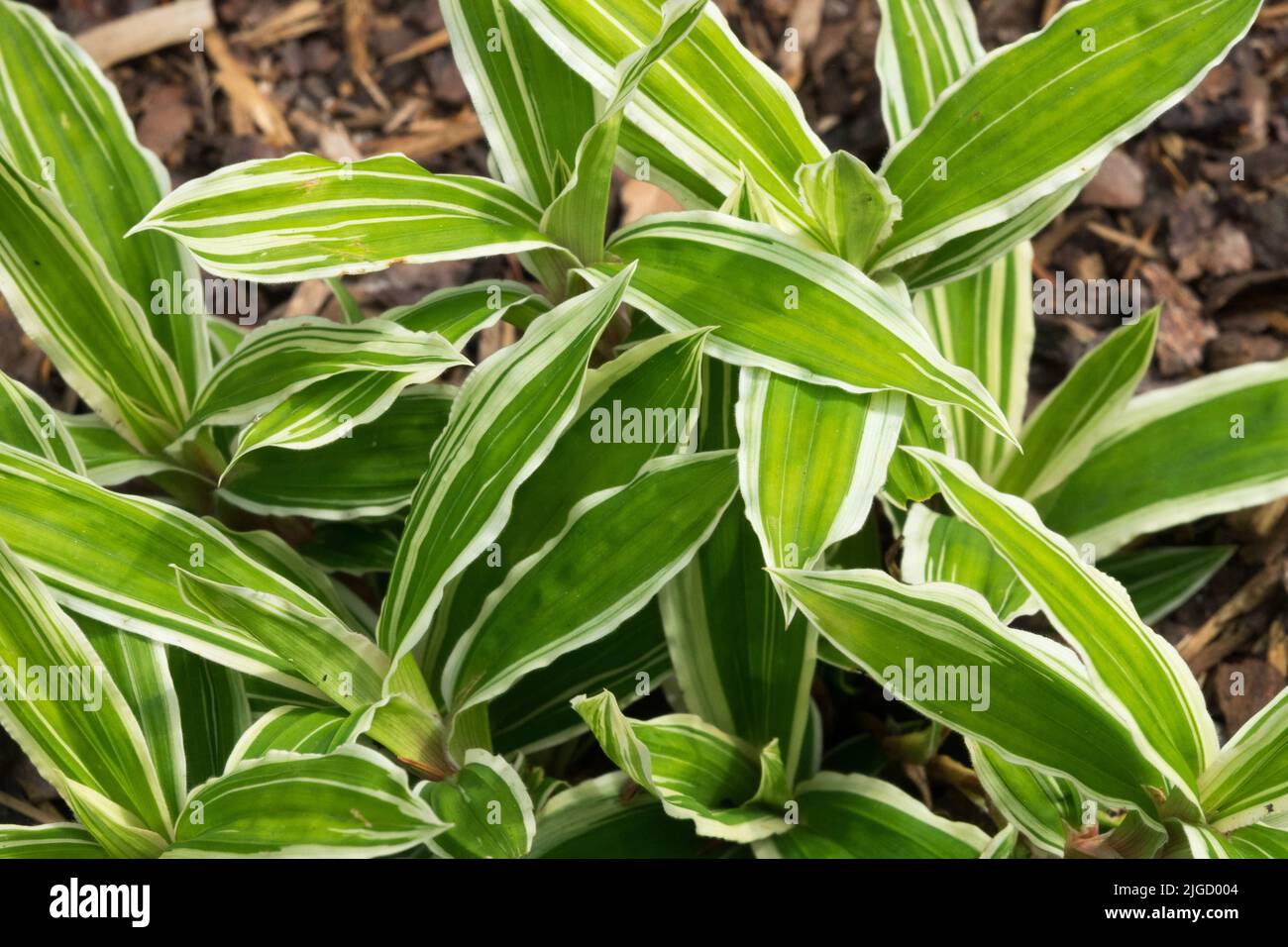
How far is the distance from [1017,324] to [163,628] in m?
0.93

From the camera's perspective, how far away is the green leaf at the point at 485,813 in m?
0.94

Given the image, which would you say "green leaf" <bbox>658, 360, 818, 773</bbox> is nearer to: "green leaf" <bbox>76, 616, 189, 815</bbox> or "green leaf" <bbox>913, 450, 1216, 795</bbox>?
"green leaf" <bbox>913, 450, 1216, 795</bbox>

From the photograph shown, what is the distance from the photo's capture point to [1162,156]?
5.63 feet

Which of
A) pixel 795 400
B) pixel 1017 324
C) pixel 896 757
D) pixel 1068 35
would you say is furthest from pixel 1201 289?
pixel 795 400

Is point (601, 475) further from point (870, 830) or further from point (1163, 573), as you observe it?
point (1163, 573)

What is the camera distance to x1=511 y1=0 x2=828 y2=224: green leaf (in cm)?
104

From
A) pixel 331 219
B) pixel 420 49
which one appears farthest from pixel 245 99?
pixel 331 219

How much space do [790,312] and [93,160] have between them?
73cm

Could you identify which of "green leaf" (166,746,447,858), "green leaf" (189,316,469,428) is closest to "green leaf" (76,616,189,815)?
"green leaf" (166,746,447,858)

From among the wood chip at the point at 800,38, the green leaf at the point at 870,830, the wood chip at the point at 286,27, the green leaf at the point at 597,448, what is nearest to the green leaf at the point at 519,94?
the green leaf at the point at 597,448

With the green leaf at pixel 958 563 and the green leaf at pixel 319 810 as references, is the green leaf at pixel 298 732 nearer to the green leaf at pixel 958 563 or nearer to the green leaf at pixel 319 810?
the green leaf at pixel 319 810

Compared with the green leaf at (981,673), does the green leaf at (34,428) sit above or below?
above

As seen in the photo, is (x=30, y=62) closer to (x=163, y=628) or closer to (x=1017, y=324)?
(x=163, y=628)

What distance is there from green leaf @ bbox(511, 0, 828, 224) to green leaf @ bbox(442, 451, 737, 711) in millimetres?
284
